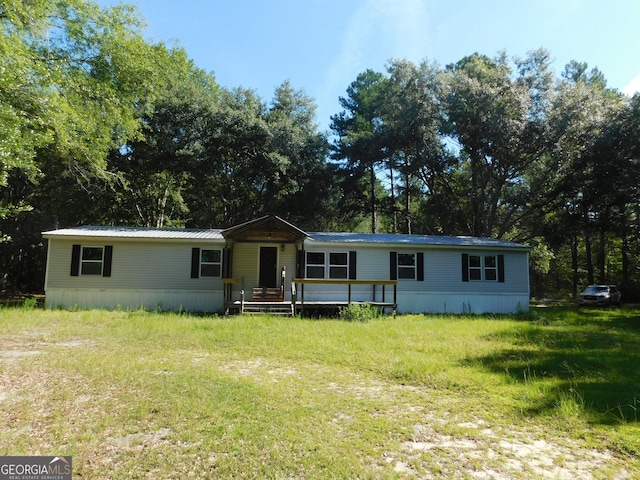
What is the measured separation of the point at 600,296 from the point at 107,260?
2337 centimetres

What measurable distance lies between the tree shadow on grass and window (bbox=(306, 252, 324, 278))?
7027mm

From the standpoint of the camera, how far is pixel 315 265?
14430mm

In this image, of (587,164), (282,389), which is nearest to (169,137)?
(282,389)

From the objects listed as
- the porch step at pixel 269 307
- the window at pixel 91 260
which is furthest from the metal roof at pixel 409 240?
the window at pixel 91 260

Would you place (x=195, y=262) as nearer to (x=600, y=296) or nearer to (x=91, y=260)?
(x=91, y=260)

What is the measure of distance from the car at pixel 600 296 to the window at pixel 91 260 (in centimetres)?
2312

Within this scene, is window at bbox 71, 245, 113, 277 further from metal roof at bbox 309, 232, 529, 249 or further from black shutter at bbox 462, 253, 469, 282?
black shutter at bbox 462, 253, 469, 282

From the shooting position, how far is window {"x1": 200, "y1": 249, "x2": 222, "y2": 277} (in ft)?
46.2

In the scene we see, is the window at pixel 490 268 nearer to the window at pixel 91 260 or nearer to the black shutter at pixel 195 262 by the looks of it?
the black shutter at pixel 195 262

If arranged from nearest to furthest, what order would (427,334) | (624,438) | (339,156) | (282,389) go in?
(624,438) → (282,389) → (427,334) → (339,156)

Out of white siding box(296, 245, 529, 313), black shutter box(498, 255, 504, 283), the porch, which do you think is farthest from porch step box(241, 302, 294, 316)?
black shutter box(498, 255, 504, 283)

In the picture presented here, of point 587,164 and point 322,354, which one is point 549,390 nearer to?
point 322,354

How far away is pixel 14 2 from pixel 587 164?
24.1m

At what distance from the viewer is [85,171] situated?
14375mm
